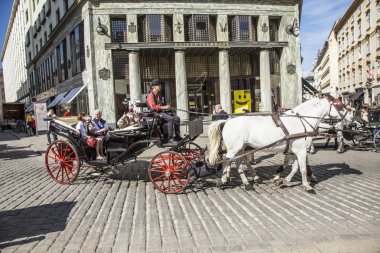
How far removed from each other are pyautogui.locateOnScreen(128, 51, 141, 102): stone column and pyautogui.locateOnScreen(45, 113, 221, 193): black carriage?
12.6 metres

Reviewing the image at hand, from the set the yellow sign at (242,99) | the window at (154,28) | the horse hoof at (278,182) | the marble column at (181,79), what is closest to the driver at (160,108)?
the horse hoof at (278,182)

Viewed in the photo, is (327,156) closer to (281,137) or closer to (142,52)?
(281,137)

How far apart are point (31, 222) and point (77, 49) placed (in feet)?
64.1

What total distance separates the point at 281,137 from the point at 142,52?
1631cm

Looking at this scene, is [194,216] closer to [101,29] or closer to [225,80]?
[101,29]

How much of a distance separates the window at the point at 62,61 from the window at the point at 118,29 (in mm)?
7145

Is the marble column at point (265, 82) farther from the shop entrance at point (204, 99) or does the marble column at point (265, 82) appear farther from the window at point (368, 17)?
the window at point (368, 17)

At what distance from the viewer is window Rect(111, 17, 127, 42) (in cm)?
2014

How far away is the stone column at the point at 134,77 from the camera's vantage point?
19984 mm

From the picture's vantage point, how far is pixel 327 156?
32.6ft

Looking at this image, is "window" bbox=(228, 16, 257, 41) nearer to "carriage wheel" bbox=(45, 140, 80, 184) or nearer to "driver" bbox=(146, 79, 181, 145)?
"driver" bbox=(146, 79, 181, 145)

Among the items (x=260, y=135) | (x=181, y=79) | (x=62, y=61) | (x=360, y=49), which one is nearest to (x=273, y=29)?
(x=181, y=79)

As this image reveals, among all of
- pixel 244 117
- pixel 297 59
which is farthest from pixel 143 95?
pixel 244 117

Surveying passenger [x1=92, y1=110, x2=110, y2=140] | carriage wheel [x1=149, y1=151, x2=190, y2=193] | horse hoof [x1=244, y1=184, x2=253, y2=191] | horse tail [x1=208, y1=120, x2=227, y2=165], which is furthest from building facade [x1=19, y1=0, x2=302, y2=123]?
horse hoof [x1=244, y1=184, x2=253, y2=191]
